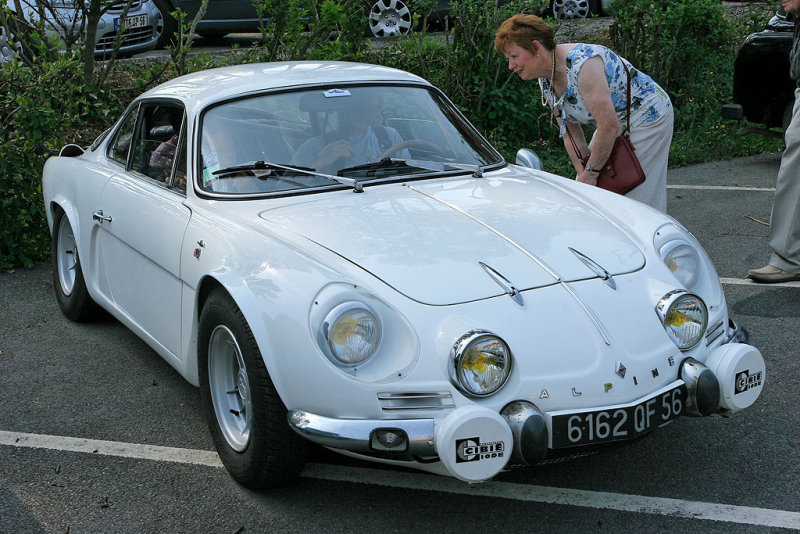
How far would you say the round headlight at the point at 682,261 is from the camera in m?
3.68

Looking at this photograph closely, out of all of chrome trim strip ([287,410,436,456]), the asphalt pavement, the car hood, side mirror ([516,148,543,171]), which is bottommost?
the asphalt pavement

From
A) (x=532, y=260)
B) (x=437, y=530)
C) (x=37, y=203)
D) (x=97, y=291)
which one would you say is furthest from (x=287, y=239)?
(x=37, y=203)

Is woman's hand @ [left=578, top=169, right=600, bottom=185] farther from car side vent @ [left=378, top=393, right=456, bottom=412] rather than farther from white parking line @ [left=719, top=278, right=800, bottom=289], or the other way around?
car side vent @ [left=378, top=393, right=456, bottom=412]

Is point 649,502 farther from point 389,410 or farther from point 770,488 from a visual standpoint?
point 389,410

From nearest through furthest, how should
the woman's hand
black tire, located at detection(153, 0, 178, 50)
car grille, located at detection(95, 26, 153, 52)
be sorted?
the woman's hand
car grille, located at detection(95, 26, 153, 52)
black tire, located at detection(153, 0, 178, 50)

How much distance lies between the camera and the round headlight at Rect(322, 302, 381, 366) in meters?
3.06

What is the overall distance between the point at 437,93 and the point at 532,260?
166 centimetres

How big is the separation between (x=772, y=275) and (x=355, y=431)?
12.1 ft

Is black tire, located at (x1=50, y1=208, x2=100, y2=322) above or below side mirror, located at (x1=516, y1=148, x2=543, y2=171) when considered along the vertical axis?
below

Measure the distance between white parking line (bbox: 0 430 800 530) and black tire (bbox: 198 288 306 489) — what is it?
0.85ft

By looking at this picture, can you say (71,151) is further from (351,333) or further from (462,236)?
(351,333)

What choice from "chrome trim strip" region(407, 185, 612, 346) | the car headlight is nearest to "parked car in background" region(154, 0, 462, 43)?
"chrome trim strip" region(407, 185, 612, 346)

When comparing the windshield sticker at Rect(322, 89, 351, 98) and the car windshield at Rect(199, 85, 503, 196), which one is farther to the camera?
the windshield sticker at Rect(322, 89, 351, 98)

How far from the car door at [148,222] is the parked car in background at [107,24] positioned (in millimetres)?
3983
